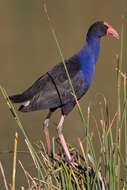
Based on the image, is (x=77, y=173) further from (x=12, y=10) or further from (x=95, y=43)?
(x=12, y=10)

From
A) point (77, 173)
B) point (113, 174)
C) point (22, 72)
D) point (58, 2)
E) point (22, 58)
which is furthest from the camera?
point (58, 2)

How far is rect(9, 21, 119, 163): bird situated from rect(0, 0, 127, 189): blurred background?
977mm

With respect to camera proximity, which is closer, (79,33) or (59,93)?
(59,93)

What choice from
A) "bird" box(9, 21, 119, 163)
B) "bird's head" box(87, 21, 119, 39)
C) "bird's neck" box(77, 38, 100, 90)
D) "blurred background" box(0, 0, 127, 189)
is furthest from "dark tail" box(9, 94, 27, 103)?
"blurred background" box(0, 0, 127, 189)

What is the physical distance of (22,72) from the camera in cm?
606

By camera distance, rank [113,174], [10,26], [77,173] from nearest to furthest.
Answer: [113,174] → [77,173] → [10,26]

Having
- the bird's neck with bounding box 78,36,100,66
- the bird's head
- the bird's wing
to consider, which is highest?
the bird's head

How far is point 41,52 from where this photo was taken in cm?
695

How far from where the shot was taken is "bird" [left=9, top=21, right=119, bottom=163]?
2801 mm

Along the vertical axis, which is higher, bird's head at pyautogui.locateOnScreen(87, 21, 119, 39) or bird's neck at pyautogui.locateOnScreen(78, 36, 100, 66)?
bird's head at pyautogui.locateOnScreen(87, 21, 119, 39)

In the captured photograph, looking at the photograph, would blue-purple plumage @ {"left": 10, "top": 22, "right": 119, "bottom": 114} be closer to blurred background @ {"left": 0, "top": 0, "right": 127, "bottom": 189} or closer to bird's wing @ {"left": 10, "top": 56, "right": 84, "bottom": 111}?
bird's wing @ {"left": 10, "top": 56, "right": 84, "bottom": 111}

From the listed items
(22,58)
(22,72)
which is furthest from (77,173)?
(22,58)

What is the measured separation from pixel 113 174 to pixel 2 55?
4858mm

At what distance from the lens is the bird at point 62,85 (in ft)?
9.19
